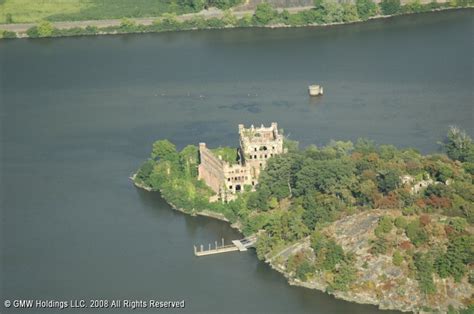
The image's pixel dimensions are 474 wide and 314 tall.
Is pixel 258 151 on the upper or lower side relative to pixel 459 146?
upper

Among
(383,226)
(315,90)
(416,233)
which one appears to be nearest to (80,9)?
(315,90)

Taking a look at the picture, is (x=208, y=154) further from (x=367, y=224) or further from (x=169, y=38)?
(x=169, y=38)

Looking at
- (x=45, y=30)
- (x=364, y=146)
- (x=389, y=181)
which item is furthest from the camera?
(x=45, y=30)

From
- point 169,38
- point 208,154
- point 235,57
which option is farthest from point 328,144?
point 169,38

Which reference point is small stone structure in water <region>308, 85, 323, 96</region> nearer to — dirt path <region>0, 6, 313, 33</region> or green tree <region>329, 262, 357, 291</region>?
dirt path <region>0, 6, 313, 33</region>

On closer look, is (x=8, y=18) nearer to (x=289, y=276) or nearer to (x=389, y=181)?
(x=389, y=181)

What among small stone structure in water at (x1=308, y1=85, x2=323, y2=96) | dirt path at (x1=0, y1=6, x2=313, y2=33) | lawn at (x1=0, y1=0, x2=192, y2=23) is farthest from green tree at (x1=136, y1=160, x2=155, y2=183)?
lawn at (x1=0, y1=0, x2=192, y2=23)

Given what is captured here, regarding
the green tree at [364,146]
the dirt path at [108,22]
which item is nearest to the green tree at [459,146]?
the green tree at [364,146]
